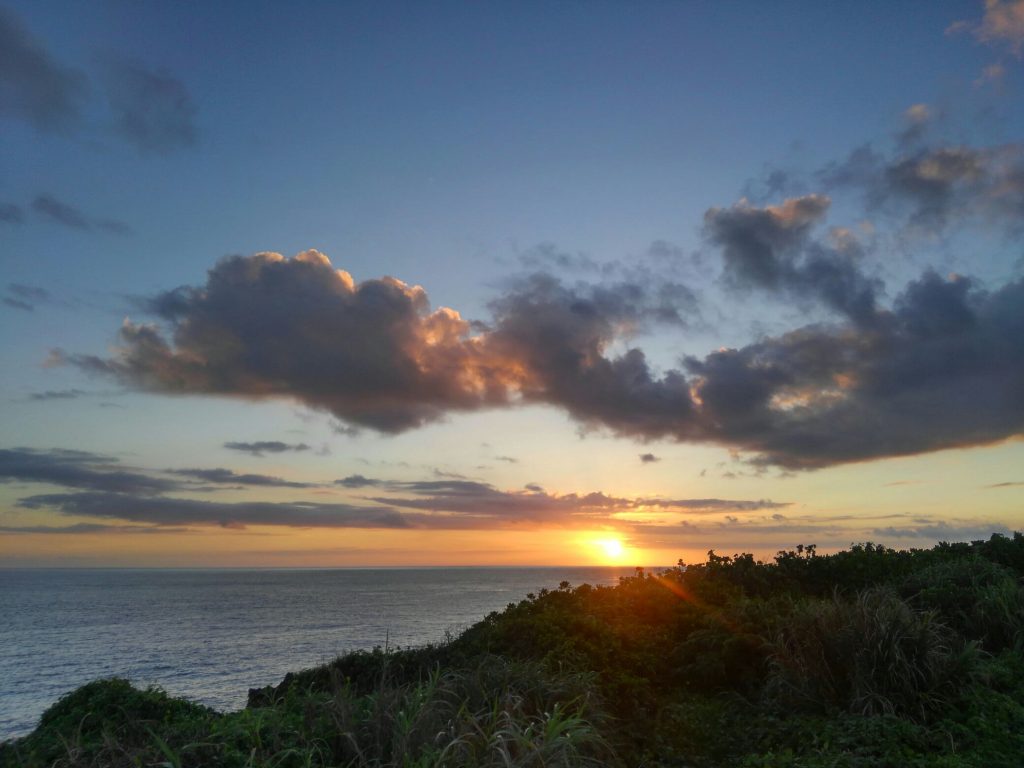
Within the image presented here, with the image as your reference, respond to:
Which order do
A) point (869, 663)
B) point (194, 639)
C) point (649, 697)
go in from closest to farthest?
1. point (869, 663)
2. point (649, 697)
3. point (194, 639)

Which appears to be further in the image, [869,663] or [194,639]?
[194,639]

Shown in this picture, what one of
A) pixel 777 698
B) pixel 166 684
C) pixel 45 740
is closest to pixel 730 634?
pixel 777 698

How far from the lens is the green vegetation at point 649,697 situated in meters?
6.97

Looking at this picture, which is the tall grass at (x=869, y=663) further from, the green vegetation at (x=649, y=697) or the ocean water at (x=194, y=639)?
the ocean water at (x=194, y=639)

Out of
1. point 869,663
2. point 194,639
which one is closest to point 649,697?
point 869,663

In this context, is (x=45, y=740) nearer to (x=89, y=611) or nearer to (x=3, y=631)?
(x=3, y=631)

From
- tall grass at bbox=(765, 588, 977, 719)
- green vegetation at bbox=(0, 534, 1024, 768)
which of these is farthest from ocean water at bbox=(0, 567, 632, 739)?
tall grass at bbox=(765, 588, 977, 719)

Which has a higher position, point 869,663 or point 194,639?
point 869,663

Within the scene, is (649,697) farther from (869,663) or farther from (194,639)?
(194,639)

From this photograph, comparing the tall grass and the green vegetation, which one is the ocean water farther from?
the tall grass

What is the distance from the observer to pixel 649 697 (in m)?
11.3

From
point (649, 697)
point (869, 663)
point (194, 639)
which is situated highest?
point (869, 663)

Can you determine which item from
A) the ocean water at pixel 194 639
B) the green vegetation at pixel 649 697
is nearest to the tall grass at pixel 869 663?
the green vegetation at pixel 649 697

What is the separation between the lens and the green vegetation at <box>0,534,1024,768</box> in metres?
6.97
